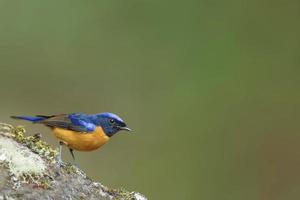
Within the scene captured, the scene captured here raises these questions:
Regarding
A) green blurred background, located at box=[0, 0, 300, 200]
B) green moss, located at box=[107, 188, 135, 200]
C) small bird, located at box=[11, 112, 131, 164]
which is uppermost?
small bird, located at box=[11, 112, 131, 164]

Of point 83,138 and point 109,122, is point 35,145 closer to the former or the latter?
point 83,138

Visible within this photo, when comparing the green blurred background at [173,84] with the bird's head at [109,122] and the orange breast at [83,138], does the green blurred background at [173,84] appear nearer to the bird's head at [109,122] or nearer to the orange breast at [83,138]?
the bird's head at [109,122]

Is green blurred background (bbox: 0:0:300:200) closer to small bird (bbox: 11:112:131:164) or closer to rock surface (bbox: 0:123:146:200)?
small bird (bbox: 11:112:131:164)

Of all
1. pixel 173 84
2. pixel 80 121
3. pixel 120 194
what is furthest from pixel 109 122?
pixel 173 84

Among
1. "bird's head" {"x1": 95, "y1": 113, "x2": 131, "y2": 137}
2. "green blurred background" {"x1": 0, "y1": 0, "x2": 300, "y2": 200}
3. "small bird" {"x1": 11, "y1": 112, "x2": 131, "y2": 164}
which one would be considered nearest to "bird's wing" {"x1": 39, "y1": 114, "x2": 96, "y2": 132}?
"small bird" {"x1": 11, "y1": 112, "x2": 131, "y2": 164}

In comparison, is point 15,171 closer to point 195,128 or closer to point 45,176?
point 45,176

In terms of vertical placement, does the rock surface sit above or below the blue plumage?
above
